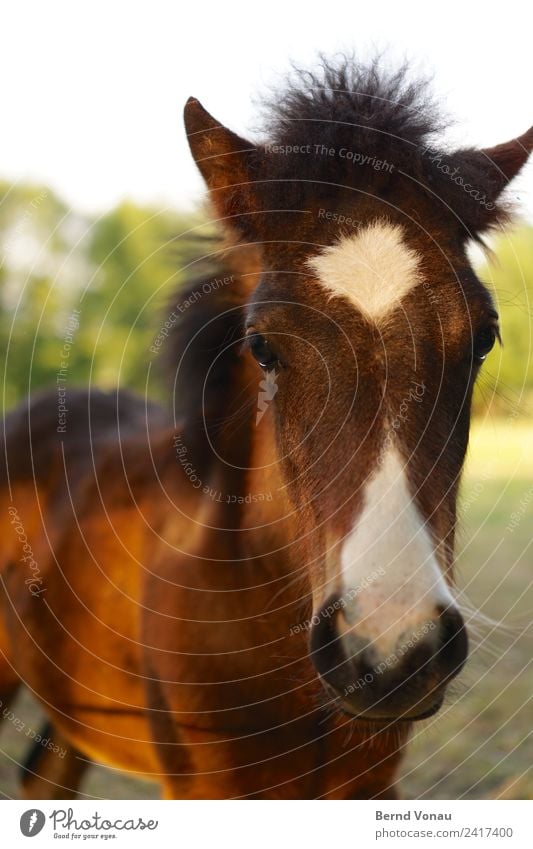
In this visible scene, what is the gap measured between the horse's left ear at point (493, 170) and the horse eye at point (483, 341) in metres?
0.26

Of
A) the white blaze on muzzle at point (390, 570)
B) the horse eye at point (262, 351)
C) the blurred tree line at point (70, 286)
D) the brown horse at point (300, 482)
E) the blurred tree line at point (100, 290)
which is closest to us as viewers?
the white blaze on muzzle at point (390, 570)

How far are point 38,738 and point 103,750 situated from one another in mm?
728

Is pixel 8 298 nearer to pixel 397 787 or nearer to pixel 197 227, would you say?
pixel 197 227

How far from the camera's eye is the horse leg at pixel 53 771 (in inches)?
119

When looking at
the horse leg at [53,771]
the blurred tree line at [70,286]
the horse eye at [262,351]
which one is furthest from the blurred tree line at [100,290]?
the horse leg at [53,771]

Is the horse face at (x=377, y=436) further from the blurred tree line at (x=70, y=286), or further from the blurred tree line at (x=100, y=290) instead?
the blurred tree line at (x=70, y=286)

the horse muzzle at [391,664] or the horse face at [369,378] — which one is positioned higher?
the horse face at [369,378]

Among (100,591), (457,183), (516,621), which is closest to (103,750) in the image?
(100,591)

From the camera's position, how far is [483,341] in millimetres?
1643

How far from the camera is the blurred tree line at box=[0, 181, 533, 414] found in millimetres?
2418
